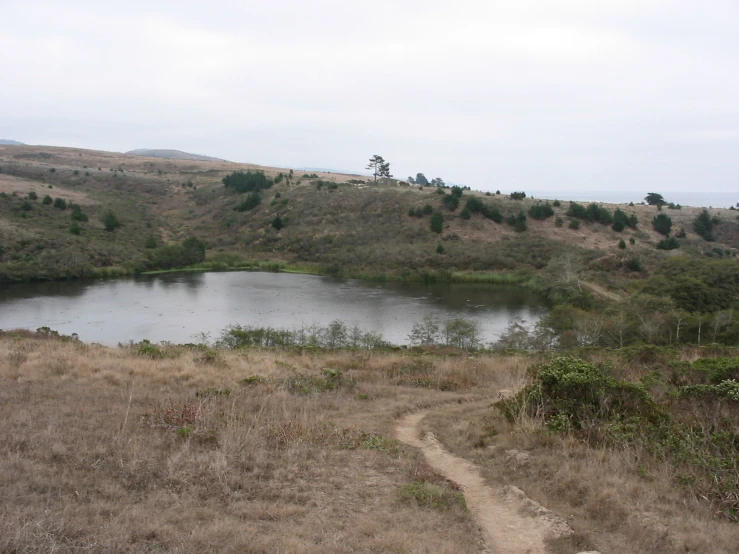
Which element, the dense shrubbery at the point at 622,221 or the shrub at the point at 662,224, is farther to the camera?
the shrub at the point at 662,224

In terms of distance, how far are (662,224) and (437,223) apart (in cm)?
2466

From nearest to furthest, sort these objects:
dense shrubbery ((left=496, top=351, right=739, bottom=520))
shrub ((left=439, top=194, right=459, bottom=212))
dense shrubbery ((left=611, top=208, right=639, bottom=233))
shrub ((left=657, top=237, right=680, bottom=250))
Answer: dense shrubbery ((left=496, top=351, right=739, bottom=520))
shrub ((left=657, top=237, right=680, bottom=250))
dense shrubbery ((left=611, top=208, right=639, bottom=233))
shrub ((left=439, top=194, right=459, bottom=212))

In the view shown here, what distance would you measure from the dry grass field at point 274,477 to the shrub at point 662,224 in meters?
57.1

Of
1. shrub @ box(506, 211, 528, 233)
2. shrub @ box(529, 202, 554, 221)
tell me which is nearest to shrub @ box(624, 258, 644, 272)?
shrub @ box(506, 211, 528, 233)

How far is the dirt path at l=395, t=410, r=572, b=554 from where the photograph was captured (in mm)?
4562

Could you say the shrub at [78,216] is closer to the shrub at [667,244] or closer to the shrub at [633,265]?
the shrub at [633,265]

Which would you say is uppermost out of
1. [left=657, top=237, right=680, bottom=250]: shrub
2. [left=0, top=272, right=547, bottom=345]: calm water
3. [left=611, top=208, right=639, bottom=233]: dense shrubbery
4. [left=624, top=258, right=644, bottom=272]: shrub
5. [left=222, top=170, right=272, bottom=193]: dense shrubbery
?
[left=222, top=170, right=272, bottom=193]: dense shrubbery

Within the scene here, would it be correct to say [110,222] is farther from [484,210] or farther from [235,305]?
[484,210]

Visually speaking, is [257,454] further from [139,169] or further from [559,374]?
[139,169]

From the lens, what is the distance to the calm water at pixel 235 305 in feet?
93.8

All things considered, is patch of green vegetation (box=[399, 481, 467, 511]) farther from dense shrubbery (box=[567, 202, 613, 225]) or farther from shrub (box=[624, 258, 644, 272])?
dense shrubbery (box=[567, 202, 613, 225])

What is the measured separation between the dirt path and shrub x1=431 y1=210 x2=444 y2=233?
5068cm

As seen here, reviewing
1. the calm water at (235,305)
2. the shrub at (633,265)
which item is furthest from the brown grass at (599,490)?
the shrub at (633,265)

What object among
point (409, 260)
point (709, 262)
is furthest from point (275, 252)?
point (709, 262)
